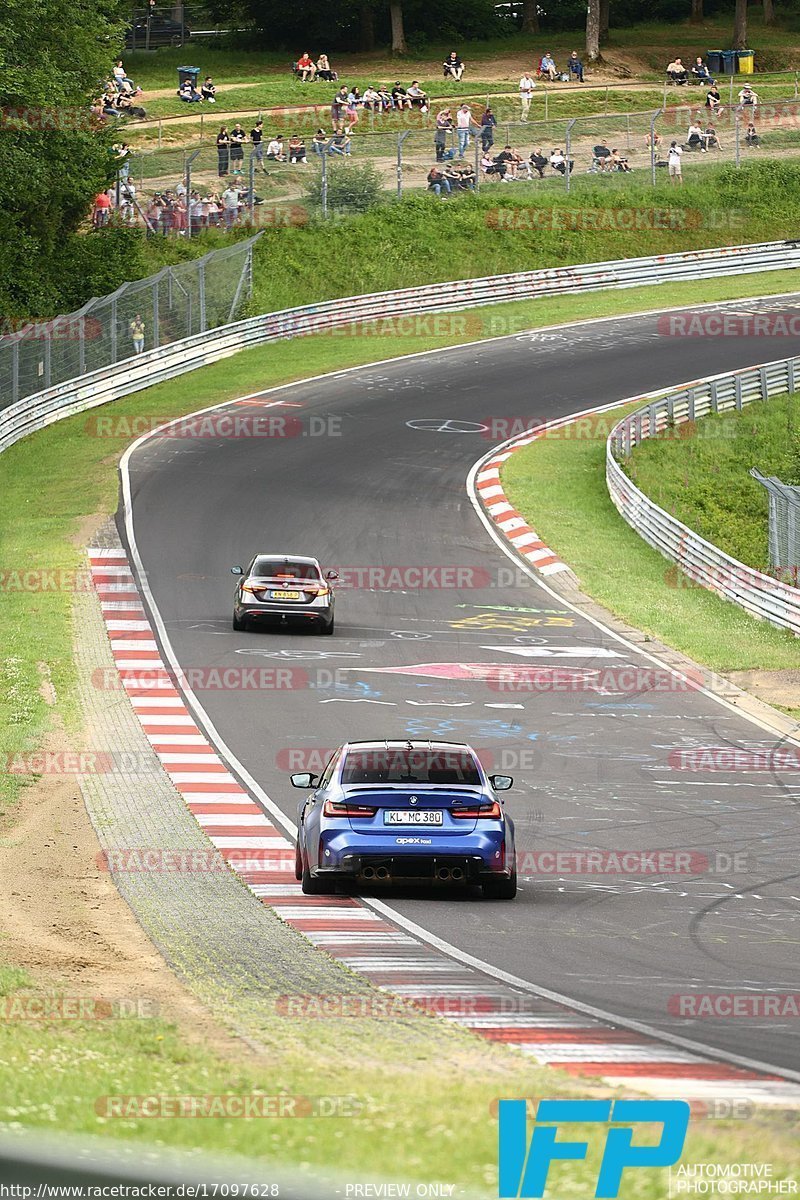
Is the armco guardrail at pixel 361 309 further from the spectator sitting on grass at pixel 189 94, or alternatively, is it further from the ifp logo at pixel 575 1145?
the ifp logo at pixel 575 1145

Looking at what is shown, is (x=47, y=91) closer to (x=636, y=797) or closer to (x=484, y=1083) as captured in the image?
(x=636, y=797)

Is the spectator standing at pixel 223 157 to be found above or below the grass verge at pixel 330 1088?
above

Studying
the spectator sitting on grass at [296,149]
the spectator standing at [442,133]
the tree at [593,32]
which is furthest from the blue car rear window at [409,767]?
the tree at [593,32]

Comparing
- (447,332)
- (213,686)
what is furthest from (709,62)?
(213,686)

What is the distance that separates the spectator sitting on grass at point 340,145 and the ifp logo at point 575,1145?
2427 inches

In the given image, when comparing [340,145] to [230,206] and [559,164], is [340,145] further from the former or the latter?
[559,164]

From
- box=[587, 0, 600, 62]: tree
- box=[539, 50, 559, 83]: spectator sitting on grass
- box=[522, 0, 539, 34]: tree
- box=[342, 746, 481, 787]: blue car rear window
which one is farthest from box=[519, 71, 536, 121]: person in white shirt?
box=[342, 746, 481, 787]: blue car rear window

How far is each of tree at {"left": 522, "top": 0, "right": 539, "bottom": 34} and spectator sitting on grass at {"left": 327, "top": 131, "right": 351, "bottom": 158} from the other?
121 feet

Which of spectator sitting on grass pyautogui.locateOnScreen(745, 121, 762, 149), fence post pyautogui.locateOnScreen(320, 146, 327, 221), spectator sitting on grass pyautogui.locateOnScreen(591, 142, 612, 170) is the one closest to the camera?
fence post pyautogui.locateOnScreen(320, 146, 327, 221)

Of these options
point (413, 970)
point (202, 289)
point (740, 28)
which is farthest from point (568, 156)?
point (413, 970)

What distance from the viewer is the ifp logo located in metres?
3.88

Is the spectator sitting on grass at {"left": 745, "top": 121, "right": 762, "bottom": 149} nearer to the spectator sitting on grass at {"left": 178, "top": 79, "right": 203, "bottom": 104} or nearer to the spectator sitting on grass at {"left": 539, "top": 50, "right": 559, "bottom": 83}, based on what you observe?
the spectator sitting on grass at {"left": 539, "top": 50, "right": 559, "bottom": 83}

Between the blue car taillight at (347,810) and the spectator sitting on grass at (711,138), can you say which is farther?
the spectator sitting on grass at (711,138)

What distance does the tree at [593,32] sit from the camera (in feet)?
289
